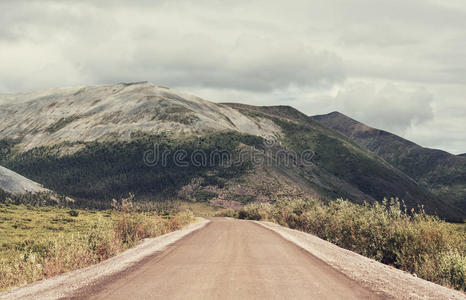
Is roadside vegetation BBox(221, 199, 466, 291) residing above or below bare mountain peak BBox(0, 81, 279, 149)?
below

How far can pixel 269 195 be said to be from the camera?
376 feet

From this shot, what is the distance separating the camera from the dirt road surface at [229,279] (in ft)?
26.1

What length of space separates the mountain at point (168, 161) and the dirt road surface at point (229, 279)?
9170 centimetres

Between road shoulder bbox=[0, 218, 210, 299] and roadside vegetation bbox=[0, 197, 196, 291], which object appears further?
roadside vegetation bbox=[0, 197, 196, 291]

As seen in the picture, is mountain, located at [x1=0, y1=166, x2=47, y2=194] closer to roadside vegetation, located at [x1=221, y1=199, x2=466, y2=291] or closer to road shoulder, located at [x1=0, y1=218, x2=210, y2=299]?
roadside vegetation, located at [x1=221, y1=199, x2=466, y2=291]

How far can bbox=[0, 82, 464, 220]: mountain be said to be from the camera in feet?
407

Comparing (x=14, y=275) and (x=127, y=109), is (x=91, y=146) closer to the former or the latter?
(x=127, y=109)

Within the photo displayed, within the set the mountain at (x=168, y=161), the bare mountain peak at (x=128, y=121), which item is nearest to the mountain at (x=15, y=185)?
the mountain at (x=168, y=161)

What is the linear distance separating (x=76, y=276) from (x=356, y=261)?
30.1 feet

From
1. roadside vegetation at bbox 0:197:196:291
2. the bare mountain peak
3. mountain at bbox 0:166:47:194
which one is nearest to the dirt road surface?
roadside vegetation at bbox 0:197:196:291

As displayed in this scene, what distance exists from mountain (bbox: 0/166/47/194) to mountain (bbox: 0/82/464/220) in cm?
1202

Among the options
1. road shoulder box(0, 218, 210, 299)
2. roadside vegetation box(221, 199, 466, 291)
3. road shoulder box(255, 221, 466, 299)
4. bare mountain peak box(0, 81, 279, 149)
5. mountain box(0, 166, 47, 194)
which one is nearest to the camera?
road shoulder box(0, 218, 210, 299)

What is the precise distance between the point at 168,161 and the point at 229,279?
5276 inches

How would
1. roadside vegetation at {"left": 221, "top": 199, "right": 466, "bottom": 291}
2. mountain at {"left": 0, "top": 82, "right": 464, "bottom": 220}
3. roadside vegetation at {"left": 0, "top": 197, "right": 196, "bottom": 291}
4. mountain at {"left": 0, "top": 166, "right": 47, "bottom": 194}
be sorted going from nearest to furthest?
roadside vegetation at {"left": 0, "top": 197, "right": 196, "bottom": 291} < roadside vegetation at {"left": 221, "top": 199, "right": 466, "bottom": 291} < mountain at {"left": 0, "top": 166, "right": 47, "bottom": 194} < mountain at {"left": 0, "top": 82, "right": 464, "bottom": 220}
